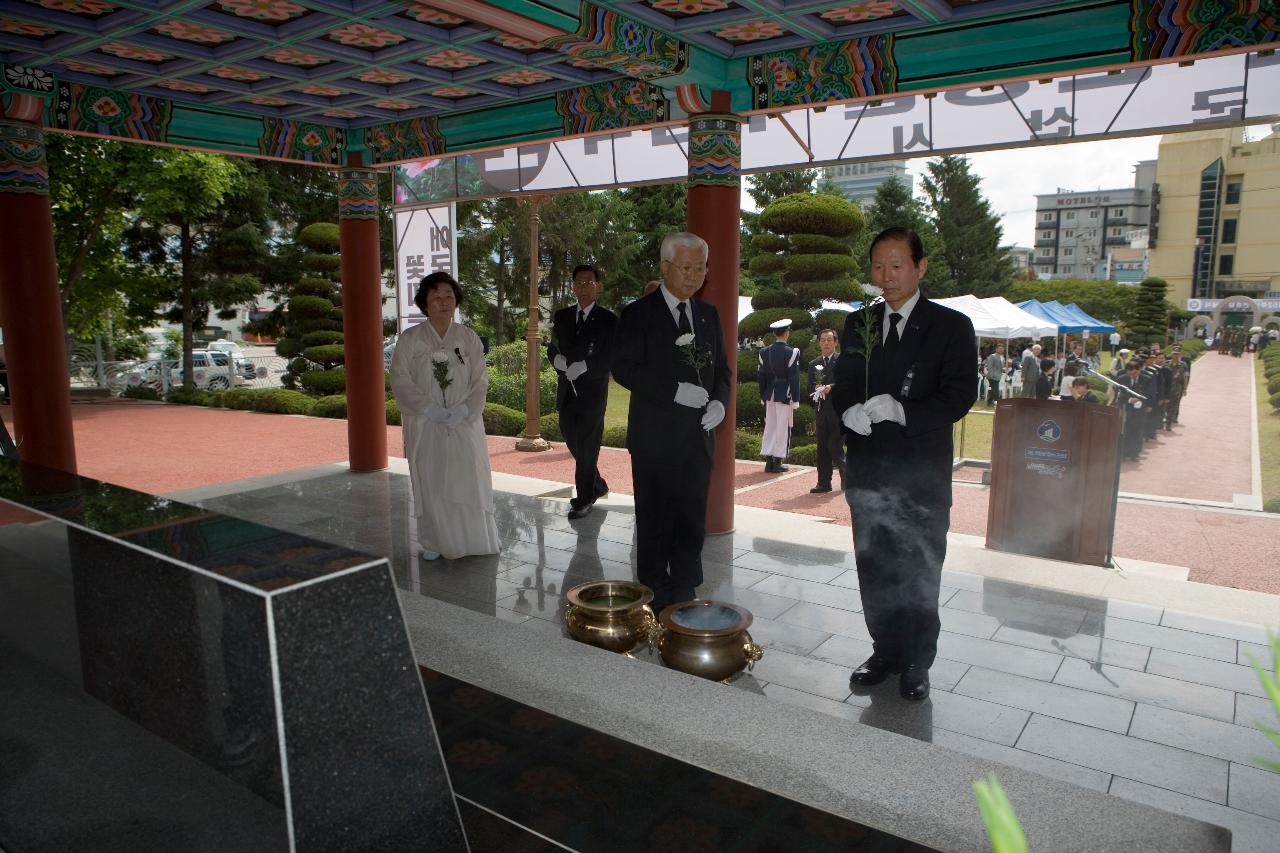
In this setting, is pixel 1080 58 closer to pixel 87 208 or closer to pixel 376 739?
pixel 376 739

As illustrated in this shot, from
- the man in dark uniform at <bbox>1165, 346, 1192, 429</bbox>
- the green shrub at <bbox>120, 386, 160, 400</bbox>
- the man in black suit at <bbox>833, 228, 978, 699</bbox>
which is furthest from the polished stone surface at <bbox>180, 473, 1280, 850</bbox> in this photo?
the green shrub at <bbox>120, 386, 160, 400</bbox>

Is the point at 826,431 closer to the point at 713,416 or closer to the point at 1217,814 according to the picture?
the point at 713,416

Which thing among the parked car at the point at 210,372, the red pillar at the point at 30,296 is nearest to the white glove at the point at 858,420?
the red pillar at the point at 30,296

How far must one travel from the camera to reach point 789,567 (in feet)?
19.7

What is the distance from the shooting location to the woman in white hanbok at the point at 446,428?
237 inches

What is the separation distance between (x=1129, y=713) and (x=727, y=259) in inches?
161

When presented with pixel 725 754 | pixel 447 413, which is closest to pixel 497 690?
pixel 725 754

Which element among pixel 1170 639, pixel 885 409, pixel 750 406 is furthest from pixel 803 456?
pixel 885 409

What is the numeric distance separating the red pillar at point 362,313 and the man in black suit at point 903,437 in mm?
6609

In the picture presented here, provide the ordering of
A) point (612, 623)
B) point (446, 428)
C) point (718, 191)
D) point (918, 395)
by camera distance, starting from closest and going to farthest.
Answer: point (612, 623) < point (918, 395) < point (446, 428) < point (718, 191)

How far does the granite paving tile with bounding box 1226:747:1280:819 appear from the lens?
3.05 m

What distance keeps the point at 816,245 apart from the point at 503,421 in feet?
22.2

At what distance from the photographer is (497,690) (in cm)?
306

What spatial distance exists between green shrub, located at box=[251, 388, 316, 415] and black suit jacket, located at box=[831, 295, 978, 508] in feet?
52.4
